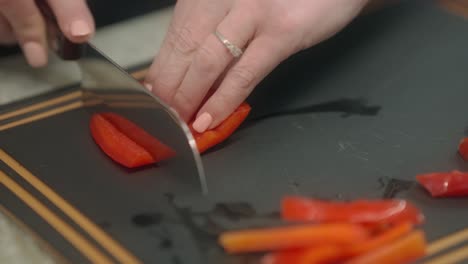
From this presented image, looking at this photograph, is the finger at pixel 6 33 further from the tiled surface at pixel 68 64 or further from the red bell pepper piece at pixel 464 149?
the red bell pepper piece at pixel 464 149

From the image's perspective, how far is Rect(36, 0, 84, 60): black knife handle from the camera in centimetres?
140

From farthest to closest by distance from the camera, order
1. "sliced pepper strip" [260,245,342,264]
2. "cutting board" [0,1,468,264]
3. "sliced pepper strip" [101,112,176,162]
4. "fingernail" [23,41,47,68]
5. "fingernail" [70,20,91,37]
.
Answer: "fingernail" [23,41,47,68] < "fingernail" [70,20,91,37] < "sliced pepper strip" [101,112,176,162] < "cutting board" [0,1,468,264] < "sliced pepper strip" [260,245,342,264]

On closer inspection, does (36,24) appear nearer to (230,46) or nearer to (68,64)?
(68,64)

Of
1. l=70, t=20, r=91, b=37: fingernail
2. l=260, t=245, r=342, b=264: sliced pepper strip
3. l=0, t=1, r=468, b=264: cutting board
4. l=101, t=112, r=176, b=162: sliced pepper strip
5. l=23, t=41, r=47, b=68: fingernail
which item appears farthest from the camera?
l=23, t=41, r=47, b=68: fingernail

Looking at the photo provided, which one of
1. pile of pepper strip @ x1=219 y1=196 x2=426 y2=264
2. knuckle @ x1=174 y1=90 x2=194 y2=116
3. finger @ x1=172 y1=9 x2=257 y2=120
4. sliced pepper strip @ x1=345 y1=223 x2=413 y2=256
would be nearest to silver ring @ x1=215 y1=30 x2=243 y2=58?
finger @ x1=172 y1=9 x2=257 y2=120

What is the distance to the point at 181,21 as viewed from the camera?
1.43 metres

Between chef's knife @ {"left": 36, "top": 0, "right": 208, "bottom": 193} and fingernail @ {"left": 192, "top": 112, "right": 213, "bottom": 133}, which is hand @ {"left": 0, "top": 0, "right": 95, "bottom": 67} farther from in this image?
fingernail @ {"left": 192, "top": 112, "right": 213, "bottom": 133}

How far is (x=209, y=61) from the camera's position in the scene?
4.39ft

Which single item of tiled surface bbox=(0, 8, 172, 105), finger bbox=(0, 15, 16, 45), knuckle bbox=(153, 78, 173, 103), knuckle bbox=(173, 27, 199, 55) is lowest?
tiled surface bbox=(0, 8, 172, 105)

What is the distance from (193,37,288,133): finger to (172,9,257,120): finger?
2 centimetres

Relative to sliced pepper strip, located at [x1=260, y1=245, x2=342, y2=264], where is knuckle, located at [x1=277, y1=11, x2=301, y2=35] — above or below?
above

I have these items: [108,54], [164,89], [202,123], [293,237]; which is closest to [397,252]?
[293,237]

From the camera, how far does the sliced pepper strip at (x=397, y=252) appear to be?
40.0 inches

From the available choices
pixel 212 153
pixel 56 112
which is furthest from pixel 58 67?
pixel 212 153
